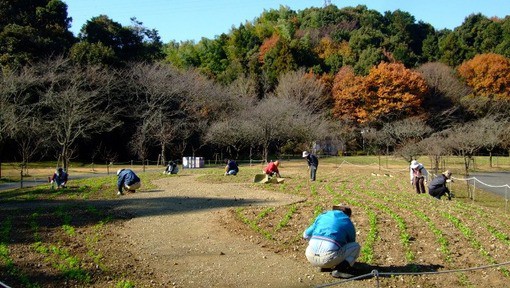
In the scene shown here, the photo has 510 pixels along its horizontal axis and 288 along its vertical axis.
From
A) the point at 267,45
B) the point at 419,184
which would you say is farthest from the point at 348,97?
the point at 419,184

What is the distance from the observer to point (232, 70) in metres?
64.7

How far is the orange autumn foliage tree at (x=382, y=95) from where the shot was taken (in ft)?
177

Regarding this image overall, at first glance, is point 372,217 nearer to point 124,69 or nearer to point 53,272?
point 53,272

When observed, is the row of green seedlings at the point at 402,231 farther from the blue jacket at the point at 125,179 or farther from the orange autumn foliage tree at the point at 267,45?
the orange autumn foliage tree at the point at 267,45

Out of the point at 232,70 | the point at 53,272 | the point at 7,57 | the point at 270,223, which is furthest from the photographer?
the point at 232,70

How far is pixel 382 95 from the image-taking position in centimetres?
5428

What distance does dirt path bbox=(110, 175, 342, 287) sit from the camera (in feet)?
A: 24.6

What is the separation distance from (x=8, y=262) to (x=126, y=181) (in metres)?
9.20

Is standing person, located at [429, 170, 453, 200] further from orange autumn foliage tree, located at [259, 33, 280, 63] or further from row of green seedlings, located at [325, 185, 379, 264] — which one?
orange autumn foliage tree, located at [259, 33, 280, 63]

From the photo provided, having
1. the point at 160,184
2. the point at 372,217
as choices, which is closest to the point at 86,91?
the point at 160,184

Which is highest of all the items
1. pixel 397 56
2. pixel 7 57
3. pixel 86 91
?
pixel 397 56

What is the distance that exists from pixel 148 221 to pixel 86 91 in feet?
98.0

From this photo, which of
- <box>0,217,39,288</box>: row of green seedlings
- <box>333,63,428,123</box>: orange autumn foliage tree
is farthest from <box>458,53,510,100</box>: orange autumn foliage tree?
<box>0,217,39,288</box>: row of green seedlings

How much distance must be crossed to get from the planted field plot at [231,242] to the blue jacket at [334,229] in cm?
67
